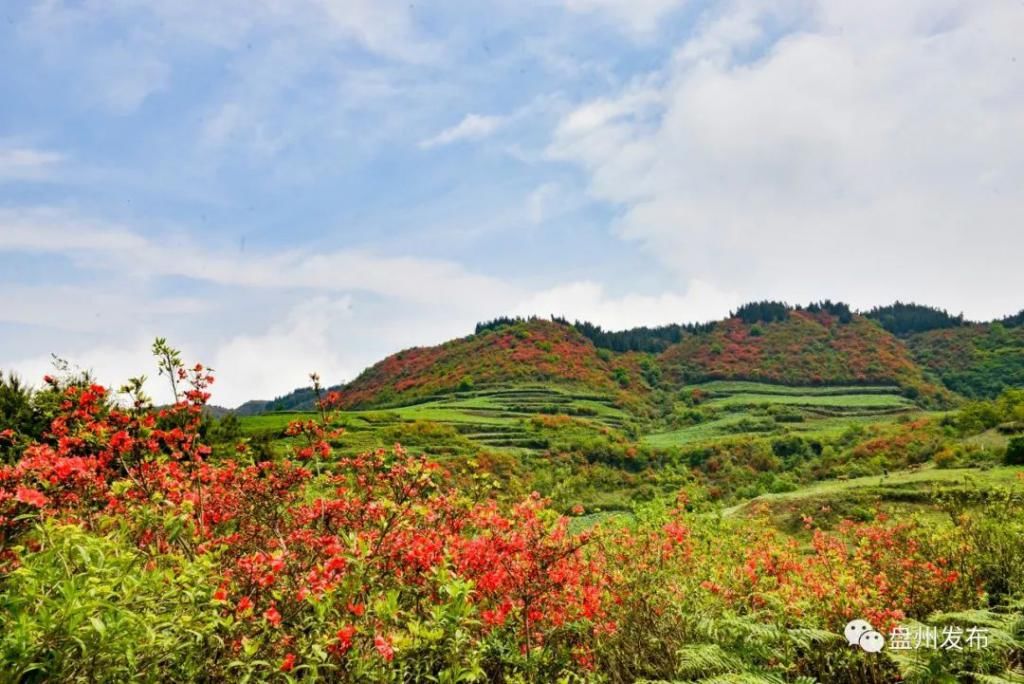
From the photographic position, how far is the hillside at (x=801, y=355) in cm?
8156

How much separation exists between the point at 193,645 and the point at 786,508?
20803 millimetres

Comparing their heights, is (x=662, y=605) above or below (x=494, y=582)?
below

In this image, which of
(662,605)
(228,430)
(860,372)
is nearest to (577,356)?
(860,372)

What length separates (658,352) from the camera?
346ft

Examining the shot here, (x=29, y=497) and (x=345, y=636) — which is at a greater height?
(x=29, y=497)

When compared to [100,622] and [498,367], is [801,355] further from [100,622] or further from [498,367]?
[100,622]

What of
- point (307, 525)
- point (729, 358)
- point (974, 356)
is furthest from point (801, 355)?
point (307, 525)

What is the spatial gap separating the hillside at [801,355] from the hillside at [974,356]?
3.97 metres

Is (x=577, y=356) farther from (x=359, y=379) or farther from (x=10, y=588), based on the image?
(x=10, y=588)

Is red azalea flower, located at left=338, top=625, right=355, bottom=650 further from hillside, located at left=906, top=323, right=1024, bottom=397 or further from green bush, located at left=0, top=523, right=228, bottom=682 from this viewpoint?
hillside, located at left=906, top=323, right=1024, bottom=397

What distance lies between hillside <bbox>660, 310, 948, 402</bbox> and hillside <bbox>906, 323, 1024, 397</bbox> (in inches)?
156

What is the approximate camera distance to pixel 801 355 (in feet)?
293

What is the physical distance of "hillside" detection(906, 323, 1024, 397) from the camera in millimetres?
78312

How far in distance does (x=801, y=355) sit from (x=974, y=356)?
25228mm
